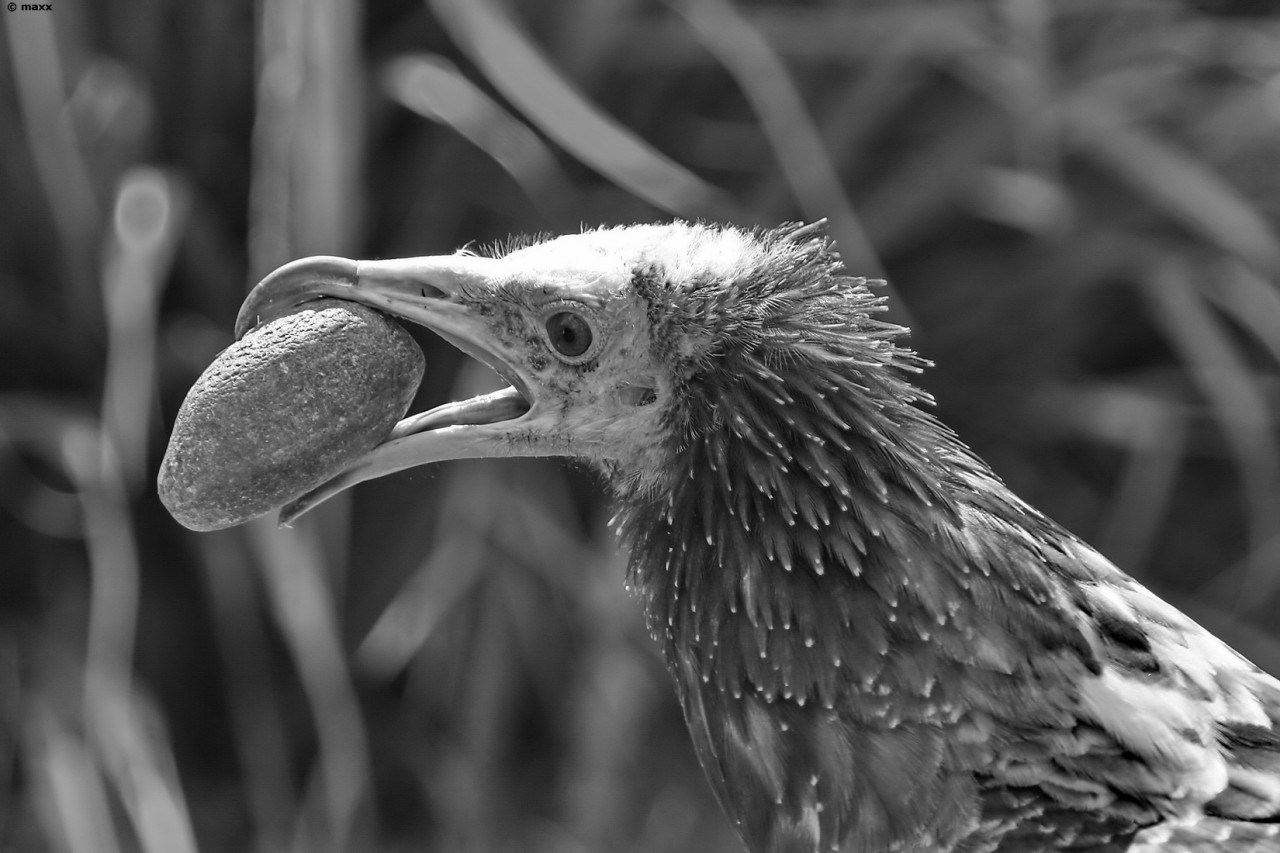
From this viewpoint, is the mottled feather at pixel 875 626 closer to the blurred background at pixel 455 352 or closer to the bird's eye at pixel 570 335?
the bird's eye at pixel 570 335

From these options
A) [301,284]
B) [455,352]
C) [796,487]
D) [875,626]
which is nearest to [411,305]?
[301,284]

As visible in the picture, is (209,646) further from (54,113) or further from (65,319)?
(54,113)

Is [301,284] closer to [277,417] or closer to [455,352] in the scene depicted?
[277,417]

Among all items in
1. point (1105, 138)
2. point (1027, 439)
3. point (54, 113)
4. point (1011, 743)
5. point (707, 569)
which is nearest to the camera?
point (1011, 743)

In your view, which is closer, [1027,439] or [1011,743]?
[1011,743]

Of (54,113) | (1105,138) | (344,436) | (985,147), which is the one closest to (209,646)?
(54,113)

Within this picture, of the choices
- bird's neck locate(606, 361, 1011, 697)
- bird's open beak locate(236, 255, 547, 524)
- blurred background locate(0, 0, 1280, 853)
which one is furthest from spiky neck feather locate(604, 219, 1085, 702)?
blurred background locate(0, 0, 1280, 853)

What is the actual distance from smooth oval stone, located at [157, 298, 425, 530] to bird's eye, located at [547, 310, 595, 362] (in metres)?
Result: 0.20

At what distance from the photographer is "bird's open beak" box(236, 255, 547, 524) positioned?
1652 mm

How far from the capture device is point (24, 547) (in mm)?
3648

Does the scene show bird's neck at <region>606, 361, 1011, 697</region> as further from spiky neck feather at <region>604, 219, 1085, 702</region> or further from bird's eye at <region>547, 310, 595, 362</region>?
bird's eye at <region>547, 310, 595, 362</region>

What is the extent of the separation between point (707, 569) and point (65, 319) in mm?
2529

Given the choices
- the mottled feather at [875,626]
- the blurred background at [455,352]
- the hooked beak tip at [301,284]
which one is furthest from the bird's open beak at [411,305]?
the blurred background at [455,352]

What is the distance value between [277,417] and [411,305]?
20 cm
